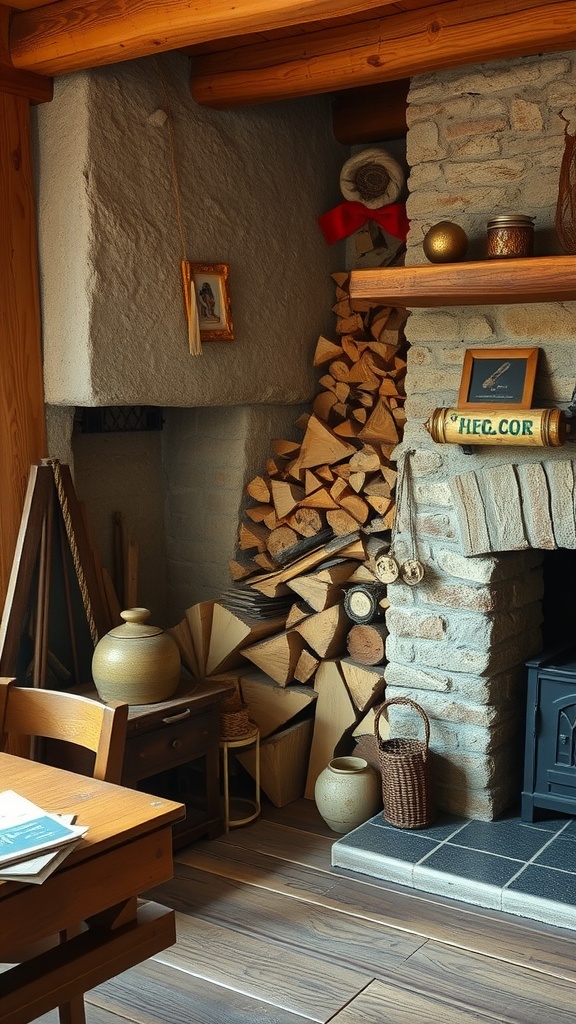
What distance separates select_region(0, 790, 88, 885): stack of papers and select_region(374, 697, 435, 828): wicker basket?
162 centimetres

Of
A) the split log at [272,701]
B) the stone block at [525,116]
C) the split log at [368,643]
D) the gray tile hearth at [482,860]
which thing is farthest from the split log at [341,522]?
the stone block at [525,116]

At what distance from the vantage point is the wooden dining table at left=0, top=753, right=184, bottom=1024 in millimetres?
1733

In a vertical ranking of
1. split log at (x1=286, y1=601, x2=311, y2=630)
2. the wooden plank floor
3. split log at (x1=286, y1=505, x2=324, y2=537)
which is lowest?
the wooden plank floor

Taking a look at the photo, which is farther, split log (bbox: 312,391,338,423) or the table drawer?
split log (bbox: 312,391,338,423)

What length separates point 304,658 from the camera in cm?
378

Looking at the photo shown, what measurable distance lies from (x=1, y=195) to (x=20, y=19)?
53 cm

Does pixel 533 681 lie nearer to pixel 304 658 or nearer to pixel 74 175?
pixel 304 658

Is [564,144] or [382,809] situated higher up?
[564,144]

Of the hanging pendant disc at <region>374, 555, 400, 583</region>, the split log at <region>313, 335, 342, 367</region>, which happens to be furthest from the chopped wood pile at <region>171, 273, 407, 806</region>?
the hanging pendant disc at <region>374, 555, 400, 583</region>

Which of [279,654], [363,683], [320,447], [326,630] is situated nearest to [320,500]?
[320,447]

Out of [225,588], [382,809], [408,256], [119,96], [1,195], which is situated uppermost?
[119,96]

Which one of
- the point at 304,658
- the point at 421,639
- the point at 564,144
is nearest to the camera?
the point at 564,144

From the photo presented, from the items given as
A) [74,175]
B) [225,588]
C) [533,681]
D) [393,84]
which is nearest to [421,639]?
[533,681]

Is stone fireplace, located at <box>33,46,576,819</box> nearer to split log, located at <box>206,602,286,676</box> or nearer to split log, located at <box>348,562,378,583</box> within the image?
split log, located at <box>348,562,378,583</box>
